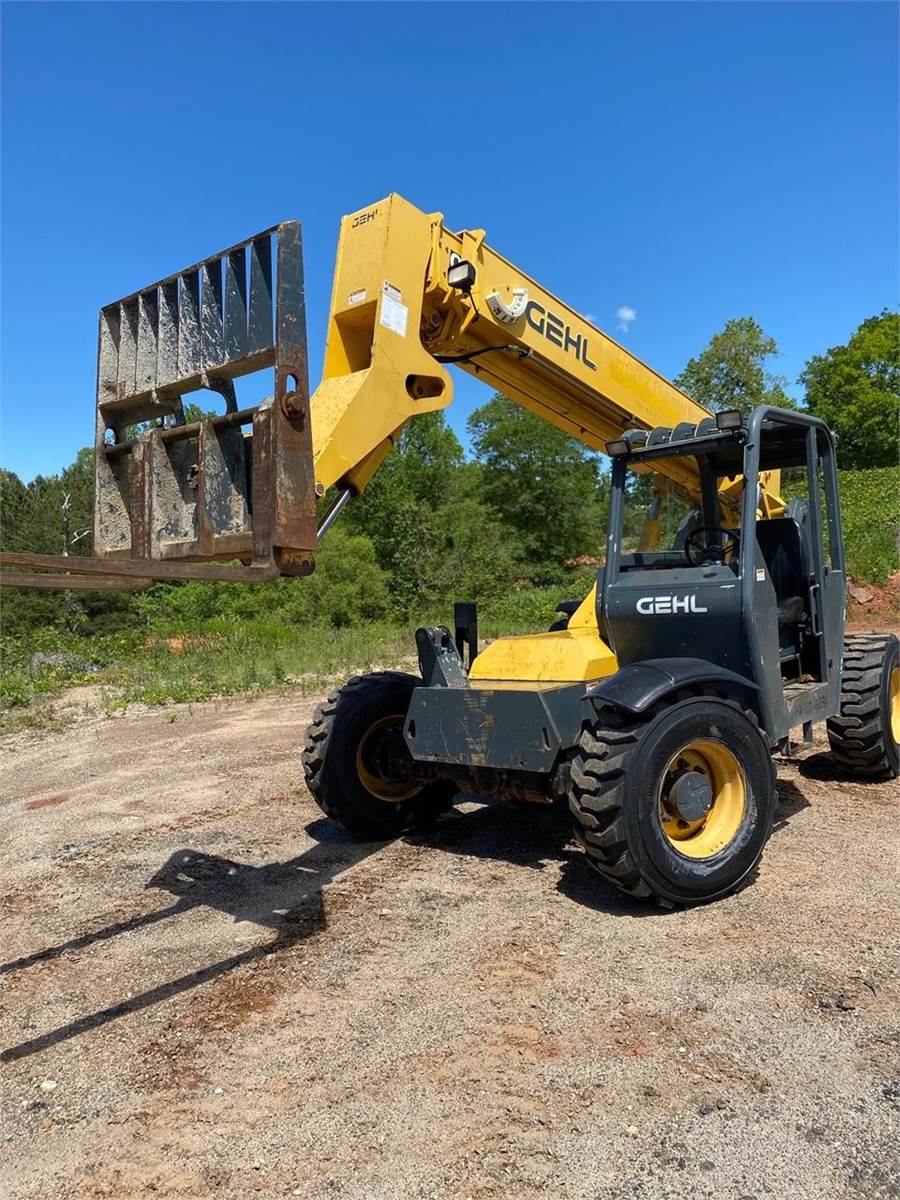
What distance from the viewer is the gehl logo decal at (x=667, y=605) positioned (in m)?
5.24

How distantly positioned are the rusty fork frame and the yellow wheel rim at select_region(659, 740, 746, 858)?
7.63 feet

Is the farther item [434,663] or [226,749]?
[226,749]

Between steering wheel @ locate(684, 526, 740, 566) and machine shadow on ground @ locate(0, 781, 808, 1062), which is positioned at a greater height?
steering wheel @ locate(684, 526, 740, 566)

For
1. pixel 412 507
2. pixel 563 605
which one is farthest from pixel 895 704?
pixel 412 507

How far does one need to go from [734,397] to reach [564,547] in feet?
37.3

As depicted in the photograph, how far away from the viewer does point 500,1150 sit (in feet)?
8.94

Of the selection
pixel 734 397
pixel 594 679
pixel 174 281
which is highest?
pixel 734 397

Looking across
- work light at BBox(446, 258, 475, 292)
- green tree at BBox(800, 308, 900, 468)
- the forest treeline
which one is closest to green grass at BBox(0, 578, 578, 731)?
the forest treeline

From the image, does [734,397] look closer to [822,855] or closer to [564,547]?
[564,547]

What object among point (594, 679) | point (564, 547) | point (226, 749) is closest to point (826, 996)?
point (594, 679)

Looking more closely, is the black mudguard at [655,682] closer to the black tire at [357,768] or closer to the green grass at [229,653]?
the black tire at [357,768]

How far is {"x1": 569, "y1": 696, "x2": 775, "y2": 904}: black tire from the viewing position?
431 centimetres

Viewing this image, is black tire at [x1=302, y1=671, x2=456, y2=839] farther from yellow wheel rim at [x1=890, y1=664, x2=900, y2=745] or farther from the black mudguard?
yellow wheel rim at [x1=890, y1=664, x2=900, y2=745]

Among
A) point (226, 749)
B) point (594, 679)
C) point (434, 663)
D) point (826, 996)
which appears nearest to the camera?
point (826, 996)
